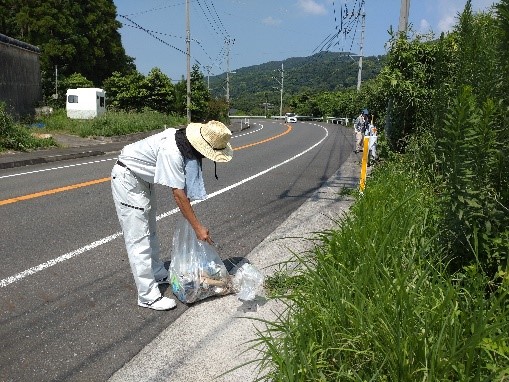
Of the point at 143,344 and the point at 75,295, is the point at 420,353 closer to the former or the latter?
the point at 143,344

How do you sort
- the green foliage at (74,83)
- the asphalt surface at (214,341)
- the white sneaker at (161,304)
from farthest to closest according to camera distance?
the green foliage at (74,83) → the white sneaker at (161,304) → the asphalt surface at (214,341)

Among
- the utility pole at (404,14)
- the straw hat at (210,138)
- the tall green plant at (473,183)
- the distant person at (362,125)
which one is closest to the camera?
the tall green plant at (473,183)

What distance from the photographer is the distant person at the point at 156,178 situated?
3.62 metres

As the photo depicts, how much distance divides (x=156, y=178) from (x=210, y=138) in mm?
513

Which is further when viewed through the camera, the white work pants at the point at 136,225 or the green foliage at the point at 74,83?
the green foliage at the point at 74,83

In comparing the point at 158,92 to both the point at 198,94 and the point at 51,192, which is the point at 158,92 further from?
the point at 51,192

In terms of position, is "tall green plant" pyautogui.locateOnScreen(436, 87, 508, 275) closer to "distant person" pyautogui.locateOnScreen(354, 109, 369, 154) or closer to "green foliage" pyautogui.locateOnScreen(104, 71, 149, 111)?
"distant person" pyautogui.locateOnScreen(354, 109, 369, 154)

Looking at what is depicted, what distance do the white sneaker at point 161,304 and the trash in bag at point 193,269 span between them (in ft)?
0.43

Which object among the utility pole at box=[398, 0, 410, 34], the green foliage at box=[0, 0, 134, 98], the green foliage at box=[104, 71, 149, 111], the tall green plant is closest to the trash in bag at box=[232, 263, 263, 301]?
the tall green plant

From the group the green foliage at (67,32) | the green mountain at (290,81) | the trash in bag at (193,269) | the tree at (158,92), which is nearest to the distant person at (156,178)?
the trash in bag at (193,269)

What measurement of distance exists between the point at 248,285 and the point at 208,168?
839 cm

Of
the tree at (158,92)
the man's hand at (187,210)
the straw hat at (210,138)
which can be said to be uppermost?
the tree at (158,92)

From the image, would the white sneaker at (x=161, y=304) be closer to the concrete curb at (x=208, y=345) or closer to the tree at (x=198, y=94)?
the concrete curb at (x=208, y=345)

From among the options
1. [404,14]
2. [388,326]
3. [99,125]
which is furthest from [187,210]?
[99,125]
